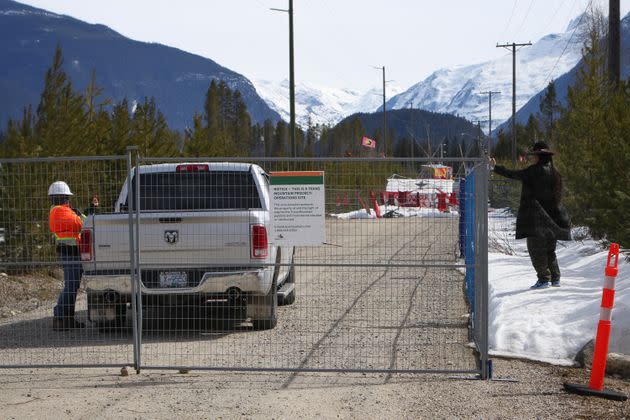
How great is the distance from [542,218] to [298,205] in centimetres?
439

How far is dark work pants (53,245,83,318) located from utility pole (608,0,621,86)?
13.3 meters

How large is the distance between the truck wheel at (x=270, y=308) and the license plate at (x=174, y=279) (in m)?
0.87

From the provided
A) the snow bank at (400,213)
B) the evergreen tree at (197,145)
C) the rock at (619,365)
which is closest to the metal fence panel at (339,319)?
the snow bank at (400,213)

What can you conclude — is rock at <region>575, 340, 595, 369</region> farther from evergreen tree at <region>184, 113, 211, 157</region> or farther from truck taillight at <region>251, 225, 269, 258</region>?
evergreen tree at <region>184, 113, 211, 157</region>

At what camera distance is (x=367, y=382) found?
25.2ft

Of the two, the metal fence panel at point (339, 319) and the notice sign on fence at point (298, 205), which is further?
the metal fence panel at point (339, 319)

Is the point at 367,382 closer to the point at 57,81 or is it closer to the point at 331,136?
the point at 57,81

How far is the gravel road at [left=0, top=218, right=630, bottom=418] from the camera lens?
677 centimetres

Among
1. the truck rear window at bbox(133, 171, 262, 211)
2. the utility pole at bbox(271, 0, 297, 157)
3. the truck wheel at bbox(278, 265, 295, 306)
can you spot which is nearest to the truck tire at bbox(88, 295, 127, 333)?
the truck rear window at bbox(133, 171, 262, 211)

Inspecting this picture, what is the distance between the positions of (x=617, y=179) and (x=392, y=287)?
13.0 feet

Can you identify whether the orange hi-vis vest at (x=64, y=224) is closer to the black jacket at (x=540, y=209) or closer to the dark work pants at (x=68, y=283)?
the dark work pants at (x=68, y=283)

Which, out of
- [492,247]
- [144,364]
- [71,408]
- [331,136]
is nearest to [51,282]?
[144,364]

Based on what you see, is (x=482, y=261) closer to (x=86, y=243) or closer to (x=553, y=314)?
(x=553, y=314)

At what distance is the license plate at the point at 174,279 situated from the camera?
9242 mm
